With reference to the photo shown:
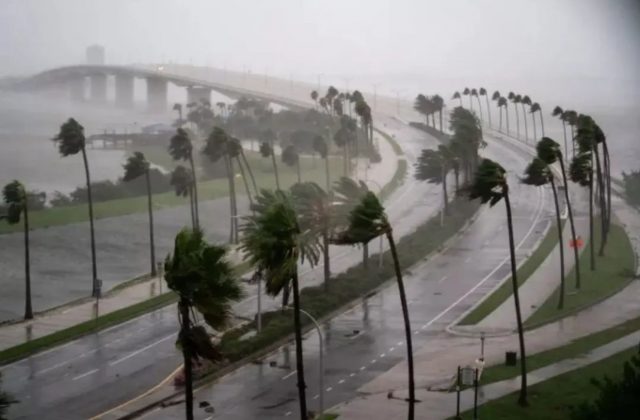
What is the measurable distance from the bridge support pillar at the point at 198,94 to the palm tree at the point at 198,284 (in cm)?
6969

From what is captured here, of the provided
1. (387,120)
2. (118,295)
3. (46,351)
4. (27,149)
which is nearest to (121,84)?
(27,149)

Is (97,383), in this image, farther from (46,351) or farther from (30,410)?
(46,351)

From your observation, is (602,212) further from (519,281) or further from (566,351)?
(566,351)

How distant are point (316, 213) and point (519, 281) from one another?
614 cm

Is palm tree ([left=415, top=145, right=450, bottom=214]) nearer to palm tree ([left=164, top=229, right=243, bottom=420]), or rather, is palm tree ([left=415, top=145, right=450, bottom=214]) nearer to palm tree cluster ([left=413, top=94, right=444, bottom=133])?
palm tree cluster ([left=413, top=94, right=444, bottom=133])

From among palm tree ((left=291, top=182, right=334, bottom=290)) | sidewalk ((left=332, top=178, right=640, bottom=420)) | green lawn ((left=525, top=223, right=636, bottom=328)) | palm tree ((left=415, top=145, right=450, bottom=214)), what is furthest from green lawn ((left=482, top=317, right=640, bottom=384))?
palm tree ((left=415, top=145, right=450, bottom=214))

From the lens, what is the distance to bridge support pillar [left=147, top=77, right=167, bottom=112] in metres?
83.6

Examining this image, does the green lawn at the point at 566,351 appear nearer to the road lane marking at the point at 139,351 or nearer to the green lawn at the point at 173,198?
the road lane marking at the point at 139,351

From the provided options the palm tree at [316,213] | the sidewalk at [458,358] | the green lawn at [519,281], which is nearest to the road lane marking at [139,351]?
the palm tree at [316,213]

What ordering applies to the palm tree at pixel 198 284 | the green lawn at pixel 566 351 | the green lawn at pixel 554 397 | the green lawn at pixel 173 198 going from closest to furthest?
1. the palm tree at pixel 198 284
2. the green lawn at pixel 554 397
3. the green lawn at pixel 566 351
4. the green lawn at pixel 173 198

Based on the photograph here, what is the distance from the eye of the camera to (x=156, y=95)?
3310 inches

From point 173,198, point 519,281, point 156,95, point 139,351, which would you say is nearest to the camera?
point 139,351

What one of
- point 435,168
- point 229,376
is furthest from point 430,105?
point 229,376

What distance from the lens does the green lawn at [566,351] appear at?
768 inches
